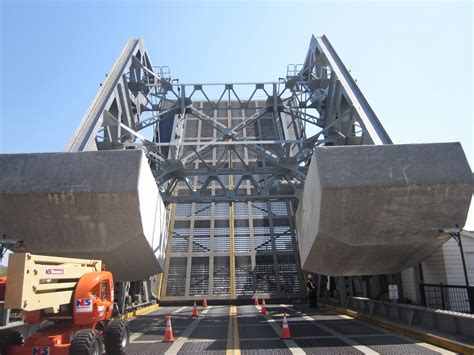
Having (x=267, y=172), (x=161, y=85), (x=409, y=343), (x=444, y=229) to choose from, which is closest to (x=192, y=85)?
(x=161, y=85)

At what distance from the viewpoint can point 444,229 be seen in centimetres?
1063

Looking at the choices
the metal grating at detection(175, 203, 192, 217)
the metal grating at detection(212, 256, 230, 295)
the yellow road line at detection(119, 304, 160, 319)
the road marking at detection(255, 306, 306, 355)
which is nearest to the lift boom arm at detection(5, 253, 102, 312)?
the road marking at detection(255, 306, 306, 355)

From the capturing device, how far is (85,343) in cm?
606

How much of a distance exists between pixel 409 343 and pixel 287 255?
527 inches

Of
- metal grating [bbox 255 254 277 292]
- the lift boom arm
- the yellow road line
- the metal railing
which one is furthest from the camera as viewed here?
metal grating [bbox 255 254 277 292]

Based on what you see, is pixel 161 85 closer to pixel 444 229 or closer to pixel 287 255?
pixel 287 255

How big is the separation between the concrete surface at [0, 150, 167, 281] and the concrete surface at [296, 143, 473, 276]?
462 cm

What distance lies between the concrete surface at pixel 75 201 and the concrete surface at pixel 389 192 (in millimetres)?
4621

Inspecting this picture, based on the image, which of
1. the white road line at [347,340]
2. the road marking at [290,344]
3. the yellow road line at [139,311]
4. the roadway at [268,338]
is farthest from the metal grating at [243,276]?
the road marking at [290,344]

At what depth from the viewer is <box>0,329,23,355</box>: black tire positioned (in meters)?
6.38

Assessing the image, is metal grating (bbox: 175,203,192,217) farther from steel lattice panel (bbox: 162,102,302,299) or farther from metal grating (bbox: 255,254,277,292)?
metal grating (bbox: 255,254,277,292)

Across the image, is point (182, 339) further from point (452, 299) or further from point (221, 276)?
point (221, 276)

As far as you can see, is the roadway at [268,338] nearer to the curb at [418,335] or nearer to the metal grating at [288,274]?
the curb at [418,335]

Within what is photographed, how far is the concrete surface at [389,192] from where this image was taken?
10070 millimetres
